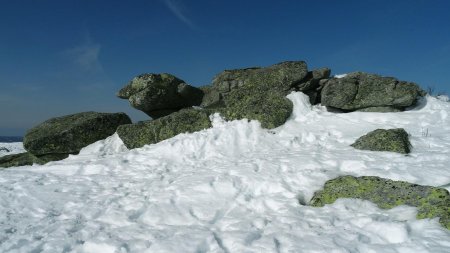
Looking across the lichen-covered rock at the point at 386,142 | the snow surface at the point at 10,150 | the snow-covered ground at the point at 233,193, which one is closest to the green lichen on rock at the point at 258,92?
the snow-covered ground at the point at 233,193

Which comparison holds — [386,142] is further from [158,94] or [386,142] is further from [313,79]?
[158,94]

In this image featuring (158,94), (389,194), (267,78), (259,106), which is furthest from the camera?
(158,94)

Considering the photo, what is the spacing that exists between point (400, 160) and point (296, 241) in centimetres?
589

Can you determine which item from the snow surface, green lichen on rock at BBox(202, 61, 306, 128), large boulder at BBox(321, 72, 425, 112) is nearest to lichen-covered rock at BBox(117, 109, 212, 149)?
green lichen on rock at BBox(202, 61, 306, 128)

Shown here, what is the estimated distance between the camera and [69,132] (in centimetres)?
1630

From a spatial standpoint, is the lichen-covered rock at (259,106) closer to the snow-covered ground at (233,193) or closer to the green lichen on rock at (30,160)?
the snow-covered ground at (233,193)

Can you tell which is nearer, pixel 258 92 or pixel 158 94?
pixel 258 92

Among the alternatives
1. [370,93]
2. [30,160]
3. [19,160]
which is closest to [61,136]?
[30,160]

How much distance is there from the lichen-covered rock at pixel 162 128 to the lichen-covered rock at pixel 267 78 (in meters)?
2.33

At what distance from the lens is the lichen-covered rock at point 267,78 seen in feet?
56.9

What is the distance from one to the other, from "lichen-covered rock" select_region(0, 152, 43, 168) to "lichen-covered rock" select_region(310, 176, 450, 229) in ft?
42.8

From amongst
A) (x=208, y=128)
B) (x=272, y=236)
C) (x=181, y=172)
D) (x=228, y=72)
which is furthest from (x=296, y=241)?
(x=228, y=72)

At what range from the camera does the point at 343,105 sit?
52.6 feet

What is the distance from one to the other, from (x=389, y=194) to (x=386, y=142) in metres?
4.20
